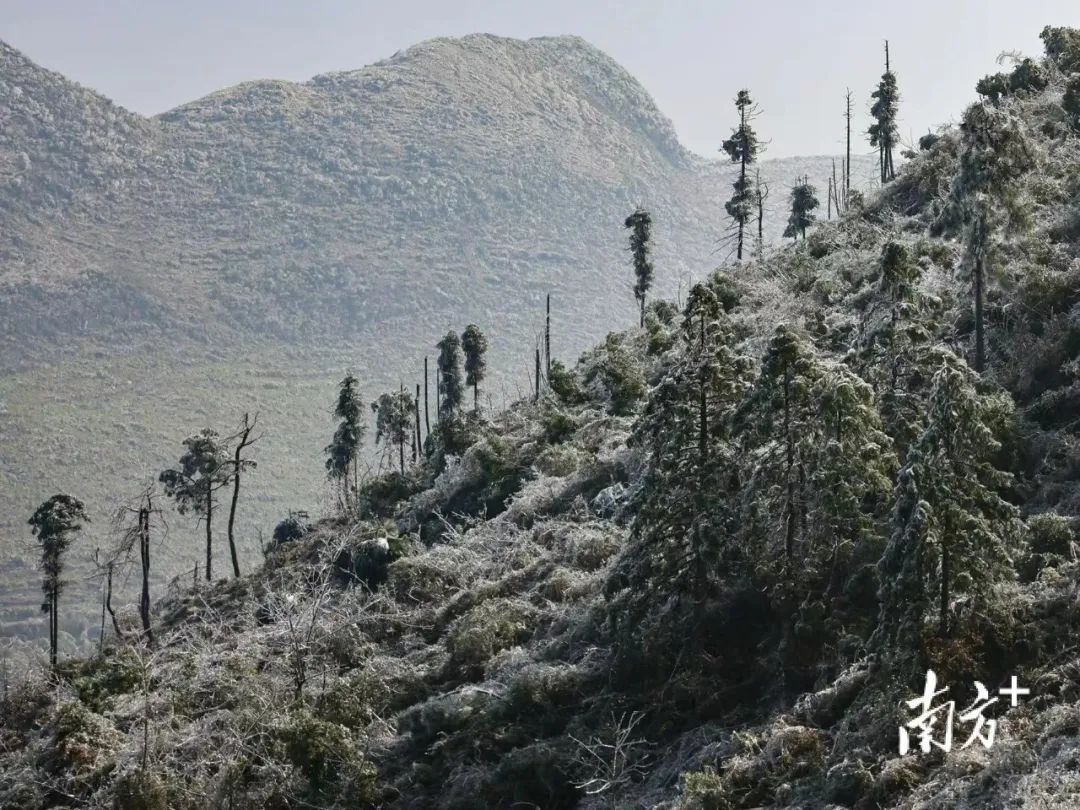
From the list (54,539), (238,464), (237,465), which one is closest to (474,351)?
(54,539)

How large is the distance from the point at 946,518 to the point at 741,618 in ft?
28.6

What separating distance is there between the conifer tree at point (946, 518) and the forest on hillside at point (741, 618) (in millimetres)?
59

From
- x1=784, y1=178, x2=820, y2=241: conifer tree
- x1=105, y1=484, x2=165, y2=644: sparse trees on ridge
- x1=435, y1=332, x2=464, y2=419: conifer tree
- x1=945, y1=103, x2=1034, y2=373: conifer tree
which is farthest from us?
x1=784, y1=178, x2=820, y2=241: conifer tree

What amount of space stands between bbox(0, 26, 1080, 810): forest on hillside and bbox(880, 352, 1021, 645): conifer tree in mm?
59

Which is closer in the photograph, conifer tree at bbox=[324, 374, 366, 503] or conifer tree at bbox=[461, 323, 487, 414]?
conifer tree at bbox=[324, 374, 366, 503]

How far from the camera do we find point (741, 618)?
3372cm

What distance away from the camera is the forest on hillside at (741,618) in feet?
85.4

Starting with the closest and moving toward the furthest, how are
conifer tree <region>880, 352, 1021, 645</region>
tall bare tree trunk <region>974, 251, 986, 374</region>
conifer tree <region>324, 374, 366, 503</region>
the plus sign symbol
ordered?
the plus sign symbol
conifer tree <region>880, 352, 1021, 645</region>
tall bare tree trunk <region>974, 251, 986, 374</region>
conifer tree <region>324, 374, 366, 503</region>

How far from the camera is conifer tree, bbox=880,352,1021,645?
84.9ft

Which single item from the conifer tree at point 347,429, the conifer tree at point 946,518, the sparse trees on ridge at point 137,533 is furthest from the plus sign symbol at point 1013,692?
the conifer tree at point 347,429

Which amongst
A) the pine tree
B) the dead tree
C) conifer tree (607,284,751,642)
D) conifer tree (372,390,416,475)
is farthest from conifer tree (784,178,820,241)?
conifer tree (607,284,751,642)

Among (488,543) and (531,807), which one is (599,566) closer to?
(488,543)

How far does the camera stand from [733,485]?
33.5 m

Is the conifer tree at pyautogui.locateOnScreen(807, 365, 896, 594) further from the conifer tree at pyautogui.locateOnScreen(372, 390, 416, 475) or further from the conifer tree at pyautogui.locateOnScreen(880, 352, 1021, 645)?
the conifer tree at pyautogui.locateOnScreen(372, 390, 416, 475)
